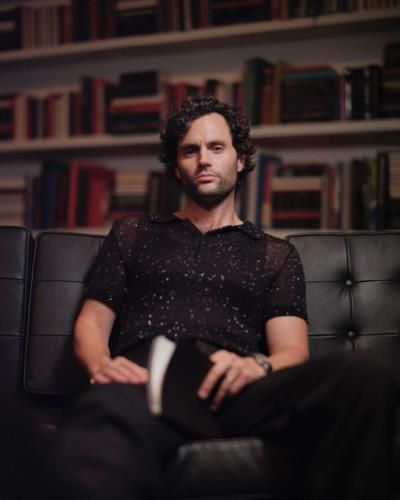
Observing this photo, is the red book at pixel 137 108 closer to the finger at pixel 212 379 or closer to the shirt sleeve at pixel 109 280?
the shirt sleeve at pixel 109 280

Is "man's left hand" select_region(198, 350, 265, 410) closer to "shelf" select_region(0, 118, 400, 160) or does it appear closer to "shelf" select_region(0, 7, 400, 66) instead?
"shelf" select_region(0, 118, 400, 160)

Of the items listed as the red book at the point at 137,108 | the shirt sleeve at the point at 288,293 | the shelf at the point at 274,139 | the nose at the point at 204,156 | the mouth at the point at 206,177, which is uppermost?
the red book at the point at 137,108

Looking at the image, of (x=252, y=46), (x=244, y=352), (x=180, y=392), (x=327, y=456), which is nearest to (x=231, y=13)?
(x=252, y=46)

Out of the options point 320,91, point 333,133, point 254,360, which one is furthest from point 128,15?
point 254,360

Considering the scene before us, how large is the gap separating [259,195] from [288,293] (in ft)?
2.99

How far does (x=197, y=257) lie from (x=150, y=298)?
6.4 inches

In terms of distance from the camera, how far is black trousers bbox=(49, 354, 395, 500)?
1.02m

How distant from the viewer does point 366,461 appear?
1050 millimetres

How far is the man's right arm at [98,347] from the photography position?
1316mm

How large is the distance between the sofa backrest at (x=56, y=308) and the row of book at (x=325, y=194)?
2.77 ft

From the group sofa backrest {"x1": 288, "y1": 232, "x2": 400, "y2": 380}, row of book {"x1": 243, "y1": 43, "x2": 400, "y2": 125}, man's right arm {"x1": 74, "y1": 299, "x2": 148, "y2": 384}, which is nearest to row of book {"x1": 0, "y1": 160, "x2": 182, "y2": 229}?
row of book {"x1": 243, "y1": 43, "x2": 400, "y2": 125}

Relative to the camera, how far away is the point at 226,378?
1285mm

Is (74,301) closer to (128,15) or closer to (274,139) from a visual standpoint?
(274,139)

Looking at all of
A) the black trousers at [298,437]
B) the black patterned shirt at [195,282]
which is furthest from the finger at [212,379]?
the black patterned shirt at [195,282]
